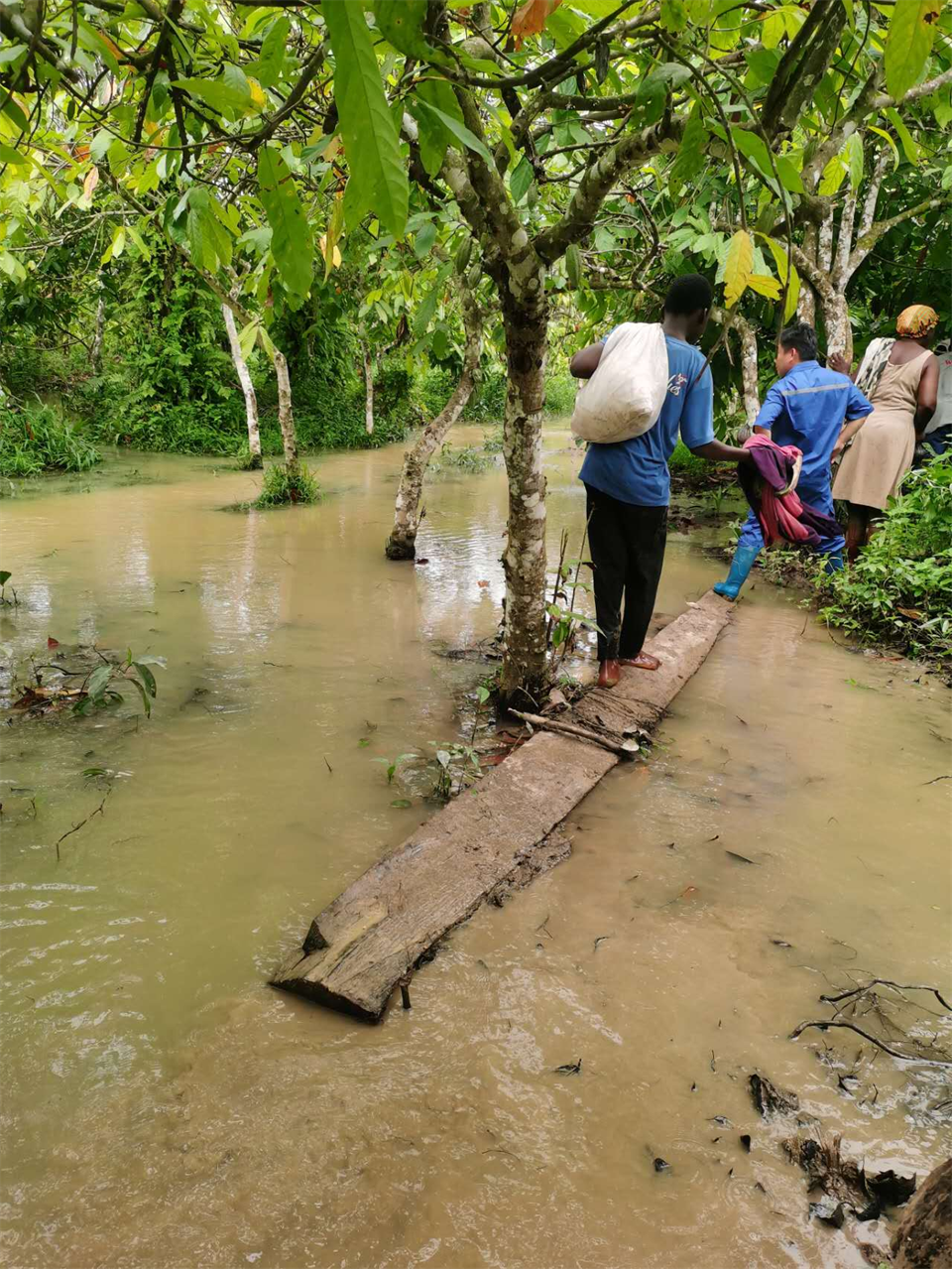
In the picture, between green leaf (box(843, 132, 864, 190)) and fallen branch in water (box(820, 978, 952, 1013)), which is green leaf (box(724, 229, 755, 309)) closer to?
green leaf (box(843, 132, 864, 190))

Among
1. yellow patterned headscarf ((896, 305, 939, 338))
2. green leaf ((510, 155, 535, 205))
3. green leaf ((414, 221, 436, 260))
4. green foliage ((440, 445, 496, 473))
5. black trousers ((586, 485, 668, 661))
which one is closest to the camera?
green leaf ((510, 155, 535, 205))

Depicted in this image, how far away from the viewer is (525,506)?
3369 mm

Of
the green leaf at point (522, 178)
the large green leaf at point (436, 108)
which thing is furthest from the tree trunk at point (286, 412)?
the large green leaf at point (436, 108)

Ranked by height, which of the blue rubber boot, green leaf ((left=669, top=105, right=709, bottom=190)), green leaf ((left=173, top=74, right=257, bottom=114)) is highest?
green leaf ((left=669, top=105, right=709, bottom=190))

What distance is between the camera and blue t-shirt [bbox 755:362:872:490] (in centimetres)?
509

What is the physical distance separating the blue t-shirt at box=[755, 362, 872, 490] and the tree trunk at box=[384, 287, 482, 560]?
216 cm

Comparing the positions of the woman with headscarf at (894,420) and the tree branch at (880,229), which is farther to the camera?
the tree branch at (880,229)

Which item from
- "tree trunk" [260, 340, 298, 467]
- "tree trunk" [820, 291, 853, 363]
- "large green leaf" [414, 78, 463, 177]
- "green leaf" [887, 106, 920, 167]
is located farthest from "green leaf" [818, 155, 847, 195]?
"tree trunk" [260, 340, 298, 467]

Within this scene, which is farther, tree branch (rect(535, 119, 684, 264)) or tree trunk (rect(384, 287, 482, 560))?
tree trunk (rect(384, 287, 482, 560))

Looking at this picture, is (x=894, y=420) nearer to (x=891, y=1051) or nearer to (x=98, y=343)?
(x=891, y=1051)

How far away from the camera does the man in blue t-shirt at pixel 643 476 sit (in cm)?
347

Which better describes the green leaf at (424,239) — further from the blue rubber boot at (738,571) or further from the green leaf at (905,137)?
the blue rubber boot at (738,571)

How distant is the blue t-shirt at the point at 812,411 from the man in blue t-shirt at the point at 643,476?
63.4 inches

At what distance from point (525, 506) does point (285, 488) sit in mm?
6093
